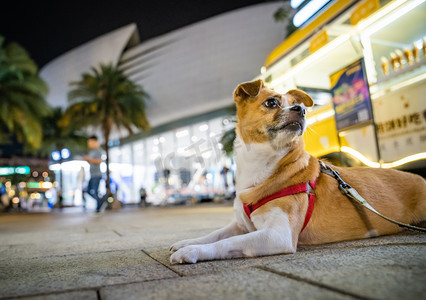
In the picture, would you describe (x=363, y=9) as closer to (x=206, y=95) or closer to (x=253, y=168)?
(x=253, y=168)

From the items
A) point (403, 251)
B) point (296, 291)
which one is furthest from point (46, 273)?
point (403, 251)

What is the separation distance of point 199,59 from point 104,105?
27981mm

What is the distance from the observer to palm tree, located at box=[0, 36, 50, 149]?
16.9 m

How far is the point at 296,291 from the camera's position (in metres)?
1.22

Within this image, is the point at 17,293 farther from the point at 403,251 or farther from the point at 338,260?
the point at 403,251

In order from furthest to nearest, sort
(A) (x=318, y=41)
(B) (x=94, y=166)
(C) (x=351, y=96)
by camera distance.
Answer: (B) (x=94, y=166) → (A) (x=318, y=41) → (C) (x=351, y=96)

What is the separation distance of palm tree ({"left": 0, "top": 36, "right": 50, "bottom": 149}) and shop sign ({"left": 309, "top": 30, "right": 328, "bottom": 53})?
16404 millimetres

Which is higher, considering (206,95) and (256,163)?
(206,95)

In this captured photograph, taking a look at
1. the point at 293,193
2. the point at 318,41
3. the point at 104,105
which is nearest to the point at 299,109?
the point at 293,193

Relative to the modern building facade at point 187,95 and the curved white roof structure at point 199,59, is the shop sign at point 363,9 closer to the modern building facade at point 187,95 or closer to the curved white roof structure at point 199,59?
the modern building facade at point 187,95

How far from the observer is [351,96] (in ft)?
19.8

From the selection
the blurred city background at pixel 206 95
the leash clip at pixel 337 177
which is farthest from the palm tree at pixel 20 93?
the leash clip at pixel 337 177

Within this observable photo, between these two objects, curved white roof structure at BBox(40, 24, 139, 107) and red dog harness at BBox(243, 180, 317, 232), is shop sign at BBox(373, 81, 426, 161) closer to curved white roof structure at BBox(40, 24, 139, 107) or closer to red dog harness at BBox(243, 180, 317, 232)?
red dog harness at BBox(243, 180, 317, 232)

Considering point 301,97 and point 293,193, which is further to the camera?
point 301,97
